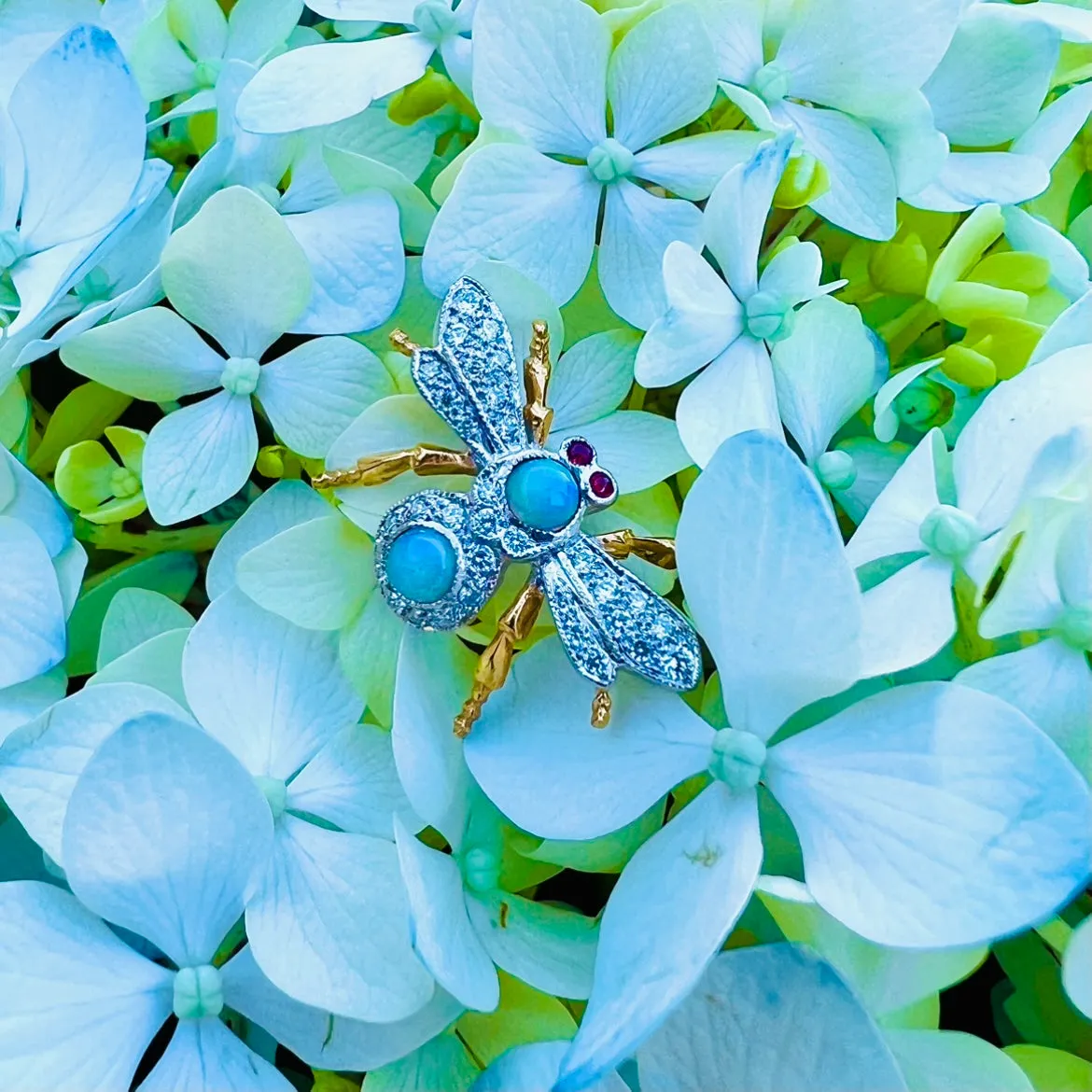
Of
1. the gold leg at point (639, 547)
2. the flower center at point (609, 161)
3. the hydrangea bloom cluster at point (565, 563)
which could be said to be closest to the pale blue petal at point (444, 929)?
the hydrangea bloom cluster at point (565, 563)

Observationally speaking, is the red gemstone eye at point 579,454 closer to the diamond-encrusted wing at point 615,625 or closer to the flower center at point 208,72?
the diamond-encrusted wing at point 615,625

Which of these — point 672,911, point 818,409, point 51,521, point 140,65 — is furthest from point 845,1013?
point 140,65

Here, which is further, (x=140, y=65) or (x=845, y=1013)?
(x=140, y=65)

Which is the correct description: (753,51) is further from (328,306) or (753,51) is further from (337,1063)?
(337,1063)

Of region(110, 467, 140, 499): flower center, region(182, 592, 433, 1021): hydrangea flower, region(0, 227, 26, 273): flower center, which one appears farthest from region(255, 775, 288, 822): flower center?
region(0, 227, 26, 273): flower center

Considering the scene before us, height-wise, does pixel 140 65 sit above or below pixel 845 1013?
above

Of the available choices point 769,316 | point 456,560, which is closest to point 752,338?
point 769,316

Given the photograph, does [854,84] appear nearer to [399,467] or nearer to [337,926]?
[399,467]
